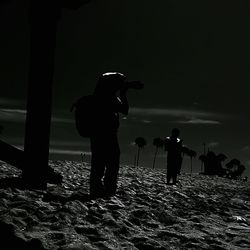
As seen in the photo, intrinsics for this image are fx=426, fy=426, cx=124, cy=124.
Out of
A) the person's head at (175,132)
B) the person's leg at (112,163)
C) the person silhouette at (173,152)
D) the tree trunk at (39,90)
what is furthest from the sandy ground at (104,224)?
the person silhouette at (173,152)

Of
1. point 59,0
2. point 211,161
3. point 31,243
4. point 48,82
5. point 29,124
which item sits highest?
point 59,0

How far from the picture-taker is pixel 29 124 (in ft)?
19.4

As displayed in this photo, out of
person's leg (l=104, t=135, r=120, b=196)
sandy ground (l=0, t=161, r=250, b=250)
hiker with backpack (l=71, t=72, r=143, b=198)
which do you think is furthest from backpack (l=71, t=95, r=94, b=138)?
sandy ground (l=0, t=161, r=250, b=250)

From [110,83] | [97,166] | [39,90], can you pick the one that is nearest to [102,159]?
[97,166]

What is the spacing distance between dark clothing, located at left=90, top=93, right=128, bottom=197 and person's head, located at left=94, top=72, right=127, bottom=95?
0.13 metres

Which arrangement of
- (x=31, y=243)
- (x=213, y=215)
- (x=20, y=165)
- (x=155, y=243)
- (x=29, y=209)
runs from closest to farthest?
1. (x=31, y=243)
2. (x=155, y=243)
3. (x=29, y=209)
4. (x=20, y=165)
5. (x=213, y=215)

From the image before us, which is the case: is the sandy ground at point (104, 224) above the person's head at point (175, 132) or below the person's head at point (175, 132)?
below

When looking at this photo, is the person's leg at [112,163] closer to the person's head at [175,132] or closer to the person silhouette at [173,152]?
the person's head at [175,132]

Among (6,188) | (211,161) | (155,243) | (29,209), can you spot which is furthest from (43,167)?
(211,161)

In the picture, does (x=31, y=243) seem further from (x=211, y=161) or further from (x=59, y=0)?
(x=211, y=161)

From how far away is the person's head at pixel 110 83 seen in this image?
7.02 m

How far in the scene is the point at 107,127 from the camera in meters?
6.92

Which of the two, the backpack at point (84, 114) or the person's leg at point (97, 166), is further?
the person's leg at point (97, 166)

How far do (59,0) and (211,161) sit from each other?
4767cm
